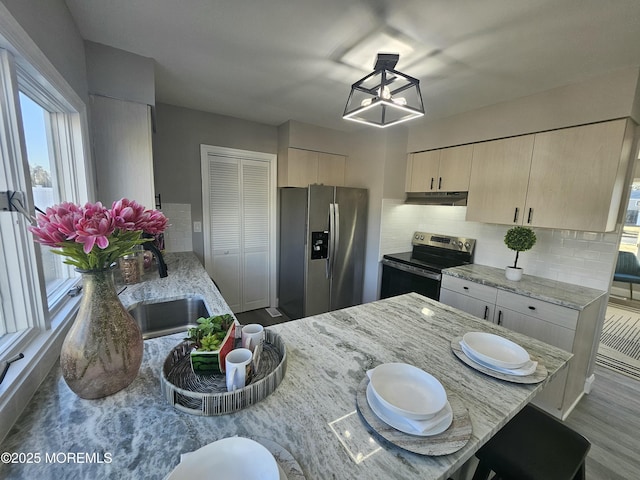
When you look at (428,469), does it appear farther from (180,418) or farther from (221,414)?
(180,418)

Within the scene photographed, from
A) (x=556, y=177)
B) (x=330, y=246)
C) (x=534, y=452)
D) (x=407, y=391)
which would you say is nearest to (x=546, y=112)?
(x=556, y=177)

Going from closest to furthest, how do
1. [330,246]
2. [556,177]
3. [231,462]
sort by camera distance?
[231,462] < [556,177] < [330,246]

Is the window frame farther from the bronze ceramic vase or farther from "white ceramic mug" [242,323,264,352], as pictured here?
"white ceramic mug" [242,323,264,352]

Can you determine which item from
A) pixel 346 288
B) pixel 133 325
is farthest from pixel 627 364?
pixel 133 325

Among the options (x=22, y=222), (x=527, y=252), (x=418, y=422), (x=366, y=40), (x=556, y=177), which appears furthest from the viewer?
(x=527, y=252)

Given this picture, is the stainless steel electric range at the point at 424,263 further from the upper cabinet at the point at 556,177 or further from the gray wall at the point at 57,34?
the gray wall at the point at 57,34

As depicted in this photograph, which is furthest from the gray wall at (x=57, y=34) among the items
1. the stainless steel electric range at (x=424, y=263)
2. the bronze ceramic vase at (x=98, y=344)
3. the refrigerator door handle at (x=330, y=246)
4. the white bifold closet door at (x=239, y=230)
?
the stainless steel electric range at (x=424, y=263)

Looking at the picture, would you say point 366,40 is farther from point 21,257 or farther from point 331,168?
point 331,168

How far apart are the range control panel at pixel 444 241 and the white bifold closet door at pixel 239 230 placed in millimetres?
2105

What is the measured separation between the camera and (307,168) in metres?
3.45

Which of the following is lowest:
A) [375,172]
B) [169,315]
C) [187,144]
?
[169,315]

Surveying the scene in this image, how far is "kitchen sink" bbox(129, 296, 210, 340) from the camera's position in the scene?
1.63m

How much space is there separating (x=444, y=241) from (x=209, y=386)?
10.3 feet

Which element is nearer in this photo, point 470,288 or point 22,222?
point 22,222
